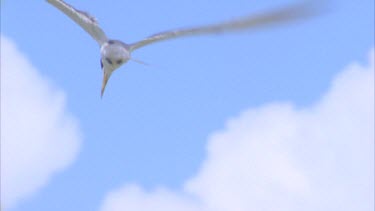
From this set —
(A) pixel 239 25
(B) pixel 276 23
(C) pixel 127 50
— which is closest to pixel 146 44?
(C) pixel 127 50

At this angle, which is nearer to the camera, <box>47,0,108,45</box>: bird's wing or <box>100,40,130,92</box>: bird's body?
<box>100,40,130,92</box>: bird's body

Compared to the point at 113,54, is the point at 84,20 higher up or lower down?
higher up

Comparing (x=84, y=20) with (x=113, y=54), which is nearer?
(x=113, y=54)

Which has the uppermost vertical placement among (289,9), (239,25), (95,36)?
(95,36)

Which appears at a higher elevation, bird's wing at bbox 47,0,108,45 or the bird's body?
bird's wing at bbox 47,0,108,45

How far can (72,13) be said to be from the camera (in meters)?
9.45

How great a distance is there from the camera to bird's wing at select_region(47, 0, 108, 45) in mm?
9172

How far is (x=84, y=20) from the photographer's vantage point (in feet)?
30.8

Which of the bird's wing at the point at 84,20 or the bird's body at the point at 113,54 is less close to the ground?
the bird's wing at the point at 84,20

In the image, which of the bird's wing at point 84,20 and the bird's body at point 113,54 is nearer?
the bird's body at point 113,54

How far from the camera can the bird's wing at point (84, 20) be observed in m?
9.17

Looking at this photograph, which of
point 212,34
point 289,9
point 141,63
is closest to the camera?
point 289,9

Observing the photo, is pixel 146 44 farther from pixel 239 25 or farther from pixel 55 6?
pixel 239 25

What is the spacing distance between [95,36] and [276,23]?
3.49 metres
